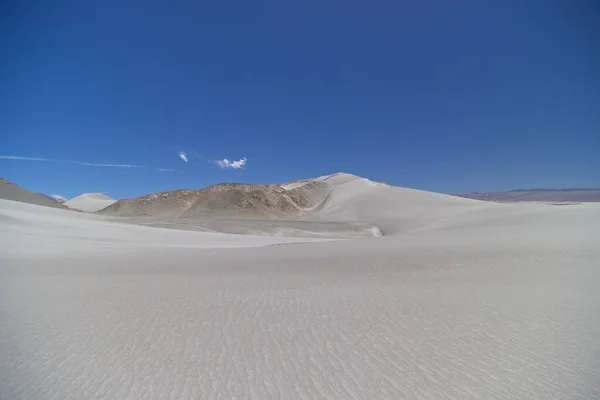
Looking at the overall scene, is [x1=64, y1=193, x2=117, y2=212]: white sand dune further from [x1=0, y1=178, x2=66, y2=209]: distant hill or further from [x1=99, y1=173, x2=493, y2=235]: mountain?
[x1=0, y1=178, x2=66, y2=209]: distant hill

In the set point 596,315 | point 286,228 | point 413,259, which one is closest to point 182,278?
point 413,259

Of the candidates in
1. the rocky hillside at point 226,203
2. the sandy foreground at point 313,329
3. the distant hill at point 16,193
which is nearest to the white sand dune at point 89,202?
the rocky hillside at point 226,203

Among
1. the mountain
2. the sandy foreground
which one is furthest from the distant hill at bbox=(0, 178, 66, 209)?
the sandy foreground

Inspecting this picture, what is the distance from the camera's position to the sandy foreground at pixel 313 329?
11.8 ft

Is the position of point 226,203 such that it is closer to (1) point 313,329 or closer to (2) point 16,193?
(2) point 16,193

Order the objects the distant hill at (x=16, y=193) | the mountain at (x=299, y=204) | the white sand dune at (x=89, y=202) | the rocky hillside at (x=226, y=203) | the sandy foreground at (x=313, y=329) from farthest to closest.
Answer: the white sand dune at (x=89, y=202) → the rocky hillside at (x=226, y=203) → the distant hill at (x=16, y=193) → the mountain at (x=299, y=204) → the sandy foreground at (x=313, y=329)

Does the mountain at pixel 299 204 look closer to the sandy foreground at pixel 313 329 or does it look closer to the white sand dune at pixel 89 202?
the sandy foreground at pixel 313 329

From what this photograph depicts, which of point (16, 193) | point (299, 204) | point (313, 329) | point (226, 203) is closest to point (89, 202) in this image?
point (16, 193)

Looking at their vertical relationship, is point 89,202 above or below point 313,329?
above

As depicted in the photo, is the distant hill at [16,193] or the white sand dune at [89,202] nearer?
the distant hill at [16,193]

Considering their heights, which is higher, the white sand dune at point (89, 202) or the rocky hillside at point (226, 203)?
the white sand dune at point (89, 202)

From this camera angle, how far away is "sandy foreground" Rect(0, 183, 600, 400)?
3594 mm

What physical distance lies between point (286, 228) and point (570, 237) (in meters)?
36.4

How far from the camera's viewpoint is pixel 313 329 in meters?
5.12
